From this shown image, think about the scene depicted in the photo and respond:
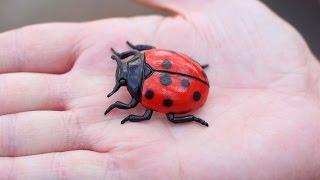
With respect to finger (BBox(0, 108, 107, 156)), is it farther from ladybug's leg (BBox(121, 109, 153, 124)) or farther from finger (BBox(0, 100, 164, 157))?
ladybug's leg (BBox(121, 109, 153, 124))

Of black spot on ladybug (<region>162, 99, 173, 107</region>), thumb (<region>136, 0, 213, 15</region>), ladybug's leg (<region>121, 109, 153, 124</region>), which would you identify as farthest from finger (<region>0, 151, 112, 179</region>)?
thumb (<region>136, 0, 213, 15</region>)

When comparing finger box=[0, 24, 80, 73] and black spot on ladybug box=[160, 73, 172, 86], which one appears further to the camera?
finger box=[0, 24, 80, 73]

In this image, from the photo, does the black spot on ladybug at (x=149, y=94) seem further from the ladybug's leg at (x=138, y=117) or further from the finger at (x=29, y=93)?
the finger at (x=29, y=93)

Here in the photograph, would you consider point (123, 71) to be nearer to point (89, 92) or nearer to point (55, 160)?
point (89, 92)

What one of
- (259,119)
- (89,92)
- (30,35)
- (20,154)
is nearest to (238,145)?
(259,119)

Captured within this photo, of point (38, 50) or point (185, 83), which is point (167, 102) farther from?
point (38, 50)

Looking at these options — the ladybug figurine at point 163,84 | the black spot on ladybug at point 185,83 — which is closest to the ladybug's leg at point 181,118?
the ladybug figurine at point 163,84
